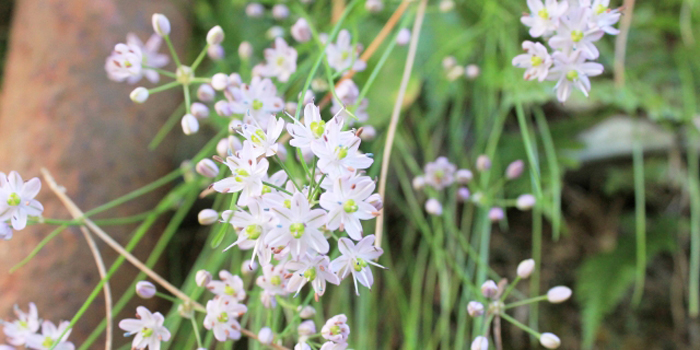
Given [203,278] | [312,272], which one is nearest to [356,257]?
[312,272]

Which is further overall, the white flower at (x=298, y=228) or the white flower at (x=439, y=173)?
the white flower at (x=439, y=173)

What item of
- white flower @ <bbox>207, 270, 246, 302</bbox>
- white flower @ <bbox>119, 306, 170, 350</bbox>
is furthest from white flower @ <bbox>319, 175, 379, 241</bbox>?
white flower @ <bbox>119, 306, 170, 350</bbox>

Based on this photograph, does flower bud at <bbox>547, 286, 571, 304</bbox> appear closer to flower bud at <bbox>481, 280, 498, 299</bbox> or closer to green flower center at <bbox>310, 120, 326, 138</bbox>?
flower bud at <bbox>481, 280, 498, 299</bbox>

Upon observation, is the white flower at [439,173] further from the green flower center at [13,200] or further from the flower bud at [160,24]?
the green flower center at [13,200]

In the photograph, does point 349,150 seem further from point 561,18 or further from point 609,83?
point 609,83

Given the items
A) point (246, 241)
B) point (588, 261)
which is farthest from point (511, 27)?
point (246, 241)

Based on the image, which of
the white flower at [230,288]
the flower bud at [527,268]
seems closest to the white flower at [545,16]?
the flower bud at [527,268]

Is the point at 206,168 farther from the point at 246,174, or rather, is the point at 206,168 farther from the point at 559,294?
the point at 559,294
